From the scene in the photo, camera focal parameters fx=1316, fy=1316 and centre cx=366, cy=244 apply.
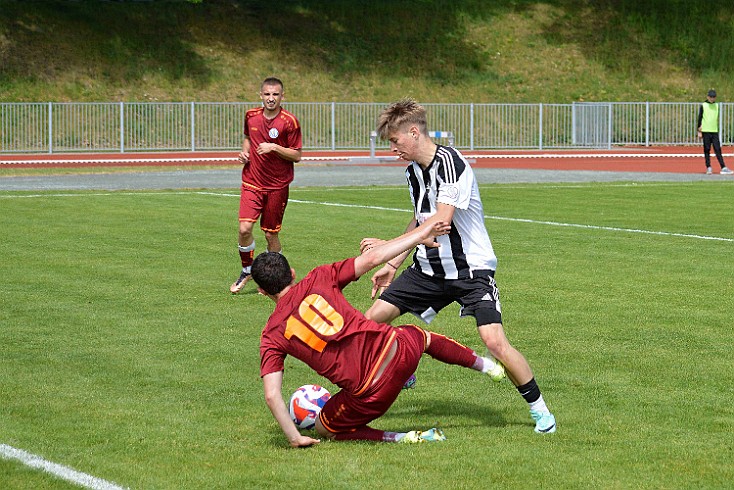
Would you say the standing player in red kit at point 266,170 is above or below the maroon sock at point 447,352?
above

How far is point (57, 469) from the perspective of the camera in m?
6.24

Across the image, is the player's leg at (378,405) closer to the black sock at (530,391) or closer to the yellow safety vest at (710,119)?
the black sock at (530,391)

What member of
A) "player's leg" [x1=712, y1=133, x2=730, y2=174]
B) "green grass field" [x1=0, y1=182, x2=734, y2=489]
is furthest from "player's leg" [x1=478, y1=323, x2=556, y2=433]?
"player's leg" [x1=712, y1=133, x2=730, y2=174]

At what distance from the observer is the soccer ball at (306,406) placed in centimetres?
721

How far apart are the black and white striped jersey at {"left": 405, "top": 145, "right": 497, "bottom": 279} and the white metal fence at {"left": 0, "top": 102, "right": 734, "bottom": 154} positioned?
3395 centimetres

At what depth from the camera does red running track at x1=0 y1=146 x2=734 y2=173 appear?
3622cm

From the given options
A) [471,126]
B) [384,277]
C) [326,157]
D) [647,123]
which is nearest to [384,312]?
[384,277]

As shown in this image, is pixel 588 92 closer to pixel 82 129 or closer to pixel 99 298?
pixel 82 129

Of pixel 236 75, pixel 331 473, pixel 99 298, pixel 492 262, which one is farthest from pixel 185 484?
pixel 236 75

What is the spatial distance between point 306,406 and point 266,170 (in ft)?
20.5

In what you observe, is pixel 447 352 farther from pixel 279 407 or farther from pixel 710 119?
pixel 710 119

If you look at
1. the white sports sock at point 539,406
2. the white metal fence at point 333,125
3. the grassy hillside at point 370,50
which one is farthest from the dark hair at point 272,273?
the grassy hillside at point 370,50

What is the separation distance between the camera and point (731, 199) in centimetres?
2292

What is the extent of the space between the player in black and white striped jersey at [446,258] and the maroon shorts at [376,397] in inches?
19.9
